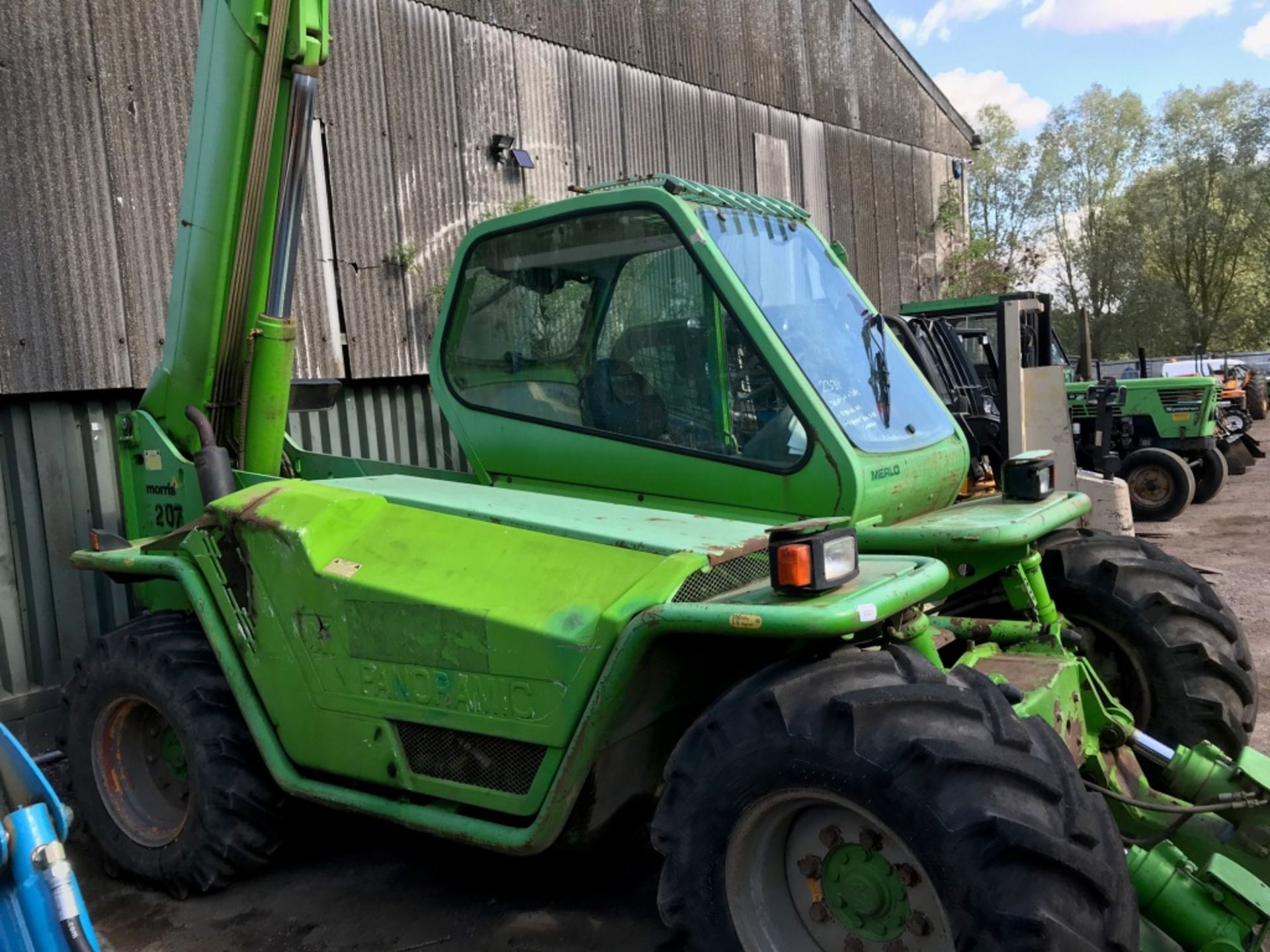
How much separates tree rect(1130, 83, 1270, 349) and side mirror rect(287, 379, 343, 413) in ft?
140

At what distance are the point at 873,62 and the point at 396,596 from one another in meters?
12.9

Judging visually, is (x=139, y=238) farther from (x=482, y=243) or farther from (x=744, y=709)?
(x=744, y=709)

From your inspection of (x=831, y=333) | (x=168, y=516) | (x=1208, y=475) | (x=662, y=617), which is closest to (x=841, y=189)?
(x=1208, y=475)

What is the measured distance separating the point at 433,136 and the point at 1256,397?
2333 cm

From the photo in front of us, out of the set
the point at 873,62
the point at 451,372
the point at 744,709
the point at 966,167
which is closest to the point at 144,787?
the point at 451,372

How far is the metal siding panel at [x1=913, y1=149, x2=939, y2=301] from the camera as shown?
15.1 m

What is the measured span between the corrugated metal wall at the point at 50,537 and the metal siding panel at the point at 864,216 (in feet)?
30.1

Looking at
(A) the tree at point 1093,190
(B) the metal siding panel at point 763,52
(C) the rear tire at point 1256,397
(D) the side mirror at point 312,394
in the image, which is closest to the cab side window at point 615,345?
(D) the side mirror at point 312,394

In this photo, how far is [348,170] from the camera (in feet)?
24.1

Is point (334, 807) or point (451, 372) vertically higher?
point (451, 372)

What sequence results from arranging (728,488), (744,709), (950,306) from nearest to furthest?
(744,709) < (728,488) < (950,306)

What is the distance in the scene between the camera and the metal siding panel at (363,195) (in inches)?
286

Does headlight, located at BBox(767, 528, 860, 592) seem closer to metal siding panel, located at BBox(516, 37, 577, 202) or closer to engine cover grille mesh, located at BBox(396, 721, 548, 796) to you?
engine cover grille mesh, located at BBox(396, 721, 548, 796)

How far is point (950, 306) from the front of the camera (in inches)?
498
